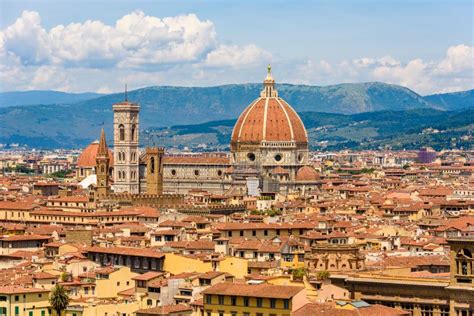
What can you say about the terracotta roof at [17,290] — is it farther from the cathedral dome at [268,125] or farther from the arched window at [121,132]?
the cathedral dome at [268,125]

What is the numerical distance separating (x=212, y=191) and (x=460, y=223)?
79.7 m

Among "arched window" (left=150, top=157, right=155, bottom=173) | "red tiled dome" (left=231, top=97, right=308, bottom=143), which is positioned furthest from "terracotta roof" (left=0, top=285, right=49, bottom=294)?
"red tiled dome" (left=231, top=97, right=308, bottom=143)

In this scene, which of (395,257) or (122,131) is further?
(122,131)

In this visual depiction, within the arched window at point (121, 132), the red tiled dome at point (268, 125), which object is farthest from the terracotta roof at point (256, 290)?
the red tiled dome at point (268, 125)

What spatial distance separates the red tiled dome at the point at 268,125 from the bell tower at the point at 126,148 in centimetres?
1214

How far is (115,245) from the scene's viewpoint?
240 ft

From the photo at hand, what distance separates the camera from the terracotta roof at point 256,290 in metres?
47.0

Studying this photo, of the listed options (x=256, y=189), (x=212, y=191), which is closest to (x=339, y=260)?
(x=256, y=189)

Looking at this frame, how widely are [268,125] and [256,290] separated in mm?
116814

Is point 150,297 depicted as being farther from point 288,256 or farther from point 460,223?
point 460,223

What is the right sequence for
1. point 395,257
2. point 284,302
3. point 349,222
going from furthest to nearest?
point 349,222
point 395,257
point 284,302

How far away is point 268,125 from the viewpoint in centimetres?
16462

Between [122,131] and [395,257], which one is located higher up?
[122,131]

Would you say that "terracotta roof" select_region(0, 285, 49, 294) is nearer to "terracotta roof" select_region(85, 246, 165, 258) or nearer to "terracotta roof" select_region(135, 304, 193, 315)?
"terracotta roof" select_region(135, 304, 193, 315)
